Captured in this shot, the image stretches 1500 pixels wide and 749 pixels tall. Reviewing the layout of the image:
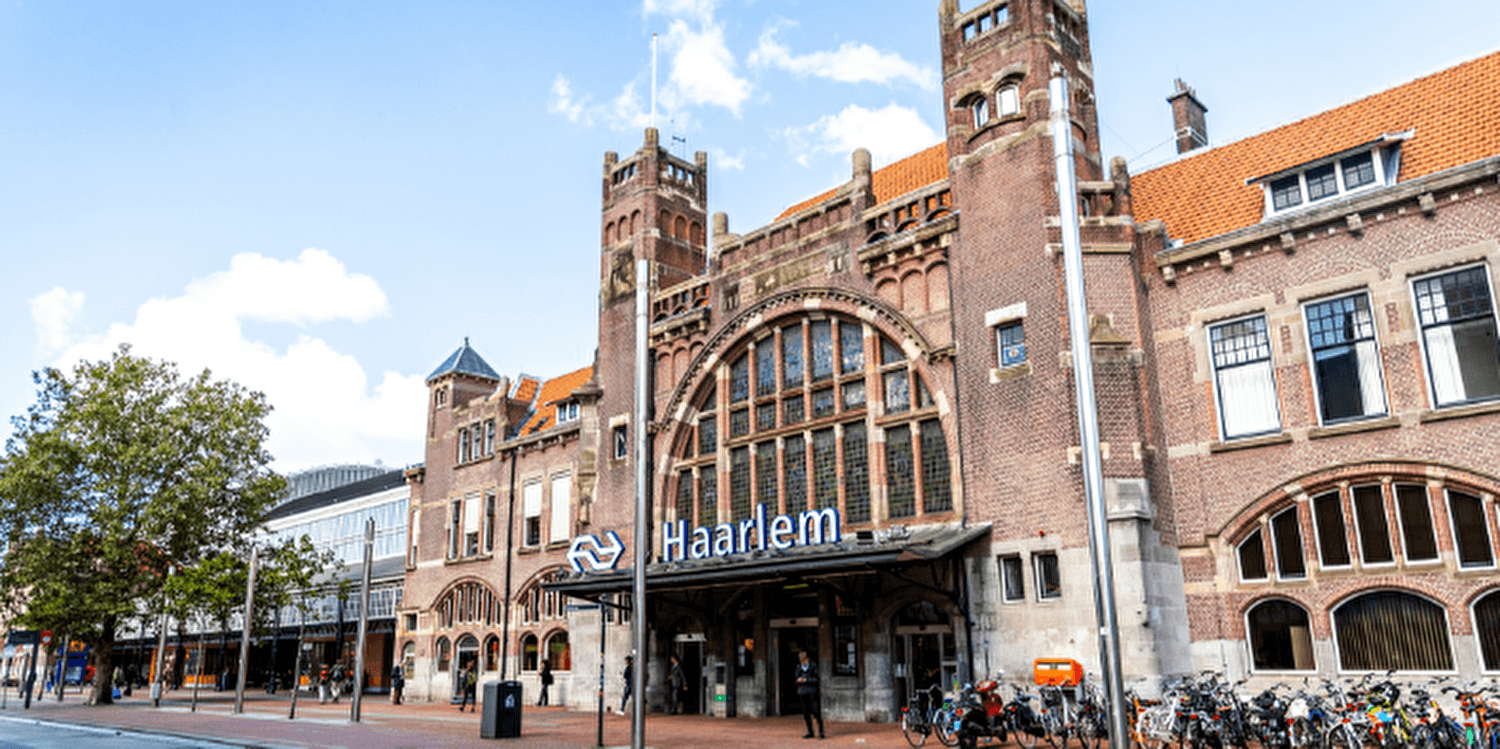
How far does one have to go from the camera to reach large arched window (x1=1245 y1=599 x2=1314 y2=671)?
18.9m

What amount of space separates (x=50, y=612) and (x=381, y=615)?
1440 centimetres

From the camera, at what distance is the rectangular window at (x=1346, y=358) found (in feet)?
62.1

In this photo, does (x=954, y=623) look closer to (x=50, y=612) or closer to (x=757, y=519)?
(x=757, y=519)

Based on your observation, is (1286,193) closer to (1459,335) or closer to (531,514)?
(1459,335)

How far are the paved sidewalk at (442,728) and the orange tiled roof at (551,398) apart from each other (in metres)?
10.9

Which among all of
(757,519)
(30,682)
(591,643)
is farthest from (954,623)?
(30,682)

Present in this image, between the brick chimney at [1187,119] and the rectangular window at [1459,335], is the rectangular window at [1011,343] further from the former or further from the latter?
the brick chimney at [1187,119]

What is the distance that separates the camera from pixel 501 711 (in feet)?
69.2

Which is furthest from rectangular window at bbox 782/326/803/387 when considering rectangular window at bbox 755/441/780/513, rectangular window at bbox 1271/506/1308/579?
rectangular window at bbox 1271/506/1308/579

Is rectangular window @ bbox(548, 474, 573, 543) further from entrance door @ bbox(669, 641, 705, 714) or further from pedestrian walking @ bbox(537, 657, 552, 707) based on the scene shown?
entrance door @ bbox(669, 641, 705, 714)

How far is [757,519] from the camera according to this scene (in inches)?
995

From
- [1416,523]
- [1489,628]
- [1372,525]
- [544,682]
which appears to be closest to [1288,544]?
[1372,525]

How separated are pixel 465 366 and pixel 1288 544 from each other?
1337 inches

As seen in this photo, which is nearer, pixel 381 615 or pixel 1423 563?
pixel 1423 563
